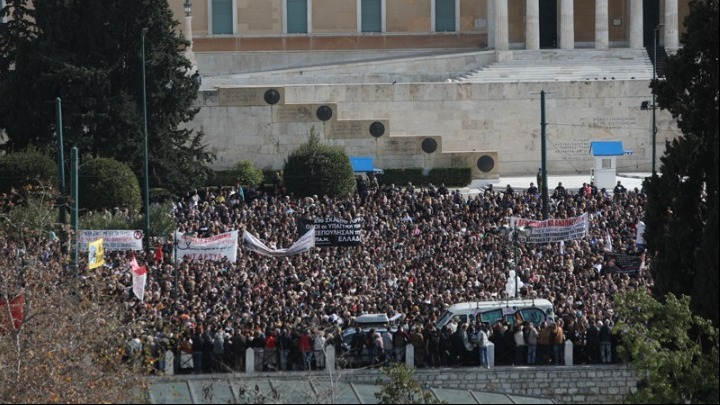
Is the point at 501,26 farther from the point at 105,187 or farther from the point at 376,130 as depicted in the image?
the point at 105,187

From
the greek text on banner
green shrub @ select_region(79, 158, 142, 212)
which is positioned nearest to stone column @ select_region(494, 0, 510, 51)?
green shrub @ select_region(79, 158, 142, 212)

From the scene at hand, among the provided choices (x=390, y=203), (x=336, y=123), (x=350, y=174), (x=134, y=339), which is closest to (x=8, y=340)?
(x=134, y=339)

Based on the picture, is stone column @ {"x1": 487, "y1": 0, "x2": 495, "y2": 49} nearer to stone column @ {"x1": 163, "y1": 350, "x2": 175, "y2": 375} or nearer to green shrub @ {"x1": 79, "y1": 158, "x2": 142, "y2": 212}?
green shrub @ {"x1": 79, "y1": 158, "x2": 142, "y2": 212}

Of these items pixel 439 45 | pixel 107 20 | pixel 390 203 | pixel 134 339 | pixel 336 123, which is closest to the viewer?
pixel 134 339

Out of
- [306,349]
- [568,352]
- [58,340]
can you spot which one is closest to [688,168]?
[568,352]

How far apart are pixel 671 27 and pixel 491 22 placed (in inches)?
227

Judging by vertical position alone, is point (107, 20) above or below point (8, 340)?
above

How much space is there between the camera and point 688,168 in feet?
124

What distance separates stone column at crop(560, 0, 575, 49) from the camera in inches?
2771

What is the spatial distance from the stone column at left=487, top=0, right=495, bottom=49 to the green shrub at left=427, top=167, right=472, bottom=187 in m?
10.8

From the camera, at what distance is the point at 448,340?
39.2 meters

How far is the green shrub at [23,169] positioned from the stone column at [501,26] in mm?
20660

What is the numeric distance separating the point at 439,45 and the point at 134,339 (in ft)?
118

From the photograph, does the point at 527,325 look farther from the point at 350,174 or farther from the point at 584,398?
the point at 350,174
